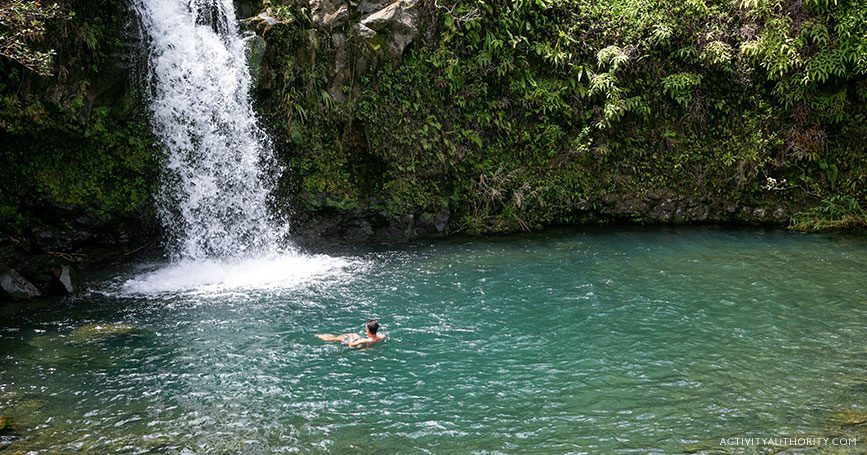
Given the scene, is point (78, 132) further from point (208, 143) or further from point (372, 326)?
point (372, 326)

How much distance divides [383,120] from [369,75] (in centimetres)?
121

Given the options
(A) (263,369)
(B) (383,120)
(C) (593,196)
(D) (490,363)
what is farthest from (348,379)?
(C) (593,196)

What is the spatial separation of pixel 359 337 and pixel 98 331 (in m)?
4.33

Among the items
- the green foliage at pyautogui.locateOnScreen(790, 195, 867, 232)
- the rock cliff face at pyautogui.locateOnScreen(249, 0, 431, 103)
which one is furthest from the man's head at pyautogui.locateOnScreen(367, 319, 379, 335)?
the green foliage at pyautogui.locateOnScreen(790, 195, 867, 232)

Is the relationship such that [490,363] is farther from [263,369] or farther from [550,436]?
[263,369]

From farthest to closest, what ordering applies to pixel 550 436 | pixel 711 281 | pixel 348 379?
pixel 711 281 → pixel 348 379 → pixel 550 436

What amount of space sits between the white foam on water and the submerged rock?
1.51 metres

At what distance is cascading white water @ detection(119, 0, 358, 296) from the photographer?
13.9 meters

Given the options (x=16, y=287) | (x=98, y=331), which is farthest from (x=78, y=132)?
(x=98, y=331)

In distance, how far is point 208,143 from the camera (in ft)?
46.9

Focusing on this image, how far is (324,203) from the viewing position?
1577cm

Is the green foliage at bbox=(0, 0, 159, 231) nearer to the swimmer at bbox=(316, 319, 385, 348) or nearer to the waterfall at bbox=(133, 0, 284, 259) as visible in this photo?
the waterfall at bbox=(133, 0, 284, 259)

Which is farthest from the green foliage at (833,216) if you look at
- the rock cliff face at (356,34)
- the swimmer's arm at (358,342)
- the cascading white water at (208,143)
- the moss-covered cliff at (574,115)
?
the swimmer's arm at (358,342)

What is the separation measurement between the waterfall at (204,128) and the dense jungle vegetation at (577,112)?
79cm
